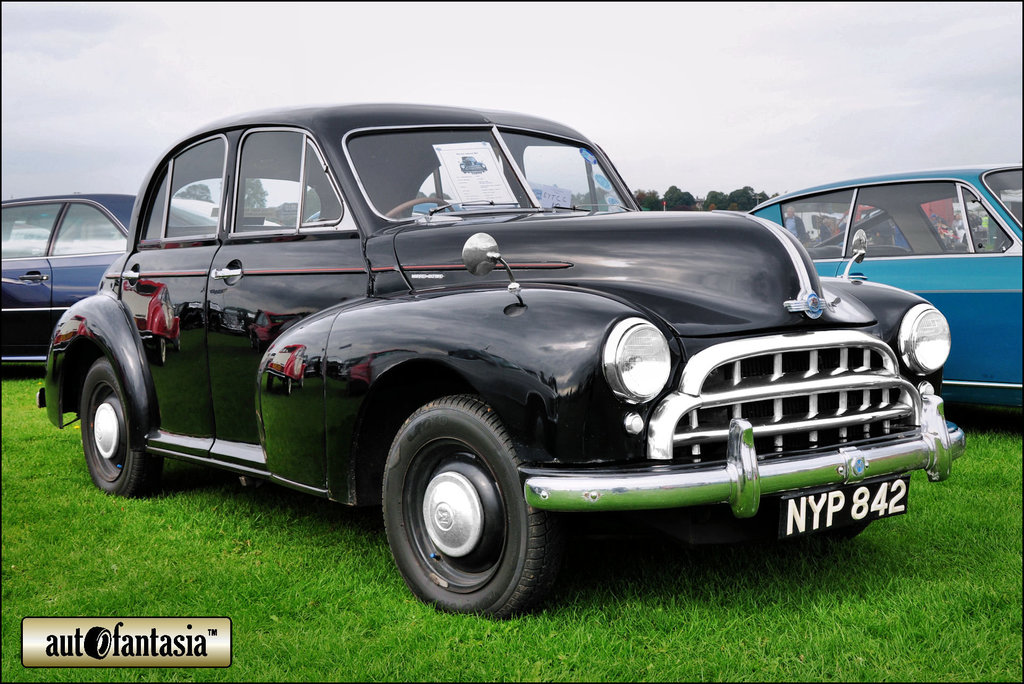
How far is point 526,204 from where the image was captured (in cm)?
415

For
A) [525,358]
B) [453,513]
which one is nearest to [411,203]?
[525,358]

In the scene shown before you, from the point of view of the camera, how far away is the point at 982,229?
6.06 meters

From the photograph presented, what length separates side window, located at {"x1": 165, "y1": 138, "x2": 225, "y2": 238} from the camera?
4676mm

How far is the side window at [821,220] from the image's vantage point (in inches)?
267

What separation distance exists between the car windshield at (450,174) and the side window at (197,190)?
94 cm

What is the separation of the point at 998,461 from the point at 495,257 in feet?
11.9

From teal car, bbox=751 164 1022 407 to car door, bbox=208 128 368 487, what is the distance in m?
3.78

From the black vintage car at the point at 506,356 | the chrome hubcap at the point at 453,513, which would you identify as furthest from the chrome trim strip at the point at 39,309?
the chrome hubcap at the point at 453,513

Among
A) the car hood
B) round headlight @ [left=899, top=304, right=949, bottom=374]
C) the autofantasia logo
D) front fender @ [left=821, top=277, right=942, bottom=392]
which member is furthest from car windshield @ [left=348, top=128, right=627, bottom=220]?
the autofantasia logo

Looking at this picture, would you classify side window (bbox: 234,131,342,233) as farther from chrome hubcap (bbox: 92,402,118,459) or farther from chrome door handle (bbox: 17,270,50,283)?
chrome door handle (bbox: 17,270,50,283)

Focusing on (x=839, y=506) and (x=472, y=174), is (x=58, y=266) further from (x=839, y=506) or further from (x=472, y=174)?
(x=839, y=506)

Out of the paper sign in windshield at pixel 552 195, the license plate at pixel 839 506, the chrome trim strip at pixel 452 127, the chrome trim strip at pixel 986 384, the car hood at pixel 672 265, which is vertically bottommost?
the chrome trim strip at pixel 986 384

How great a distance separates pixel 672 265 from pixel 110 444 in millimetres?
3341

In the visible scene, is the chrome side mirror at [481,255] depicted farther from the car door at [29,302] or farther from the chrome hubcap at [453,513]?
the car door at [29,302]
